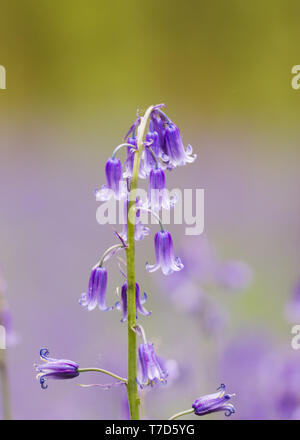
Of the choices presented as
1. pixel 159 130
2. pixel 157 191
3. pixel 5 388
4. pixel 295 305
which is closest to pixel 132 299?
pixel 157 191

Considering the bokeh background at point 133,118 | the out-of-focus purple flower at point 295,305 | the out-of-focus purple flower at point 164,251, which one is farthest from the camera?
the bokeh background at point 133,118

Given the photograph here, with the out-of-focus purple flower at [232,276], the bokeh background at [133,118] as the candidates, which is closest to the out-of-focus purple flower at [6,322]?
the out-of-focus purple flower at [232,276]

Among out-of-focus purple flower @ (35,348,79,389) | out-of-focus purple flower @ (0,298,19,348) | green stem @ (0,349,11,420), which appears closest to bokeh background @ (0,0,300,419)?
out-of-focus purple flower @ (0,298,19,348)

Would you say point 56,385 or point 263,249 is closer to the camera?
point 56,385

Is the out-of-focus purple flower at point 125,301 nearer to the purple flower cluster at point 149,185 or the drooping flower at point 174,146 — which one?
the purple flower cluster at point 149,185

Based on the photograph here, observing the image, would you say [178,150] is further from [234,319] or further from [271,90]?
[271,90]
